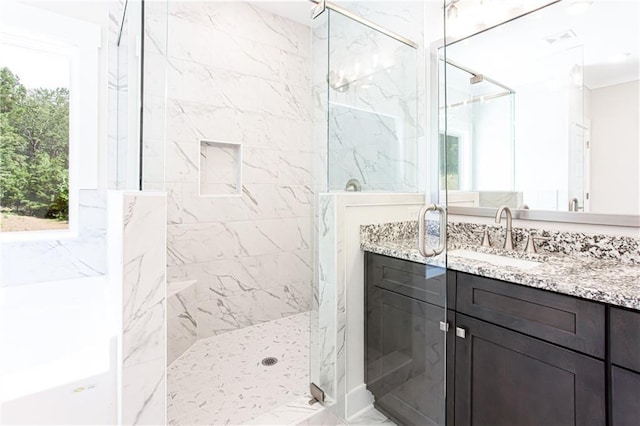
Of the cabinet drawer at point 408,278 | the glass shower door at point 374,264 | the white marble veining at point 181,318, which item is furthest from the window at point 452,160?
the white marble veining at point 181,318

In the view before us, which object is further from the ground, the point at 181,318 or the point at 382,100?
the point at 382,100

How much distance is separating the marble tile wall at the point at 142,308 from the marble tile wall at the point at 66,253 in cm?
127

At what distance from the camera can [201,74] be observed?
256 centimetres

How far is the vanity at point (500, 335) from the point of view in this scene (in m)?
0.99

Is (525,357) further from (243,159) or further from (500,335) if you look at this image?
(243,159)

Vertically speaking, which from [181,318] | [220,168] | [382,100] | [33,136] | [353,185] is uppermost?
[382,100]

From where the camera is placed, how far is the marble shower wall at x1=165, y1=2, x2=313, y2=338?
8.20 ft

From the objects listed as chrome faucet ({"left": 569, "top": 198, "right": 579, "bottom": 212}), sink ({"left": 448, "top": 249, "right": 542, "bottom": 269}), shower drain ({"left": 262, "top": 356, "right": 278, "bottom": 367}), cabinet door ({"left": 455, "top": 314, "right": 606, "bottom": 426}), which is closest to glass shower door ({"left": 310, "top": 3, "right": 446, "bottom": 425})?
cabinet door ({"left": 455, "top": 314, "right": 606, "bottom": 426})

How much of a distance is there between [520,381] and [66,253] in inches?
105

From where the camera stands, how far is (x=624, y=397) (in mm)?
942

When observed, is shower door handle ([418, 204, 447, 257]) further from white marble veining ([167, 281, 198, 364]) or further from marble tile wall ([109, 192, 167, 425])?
white marble veining ([167, 281, 198, 364])

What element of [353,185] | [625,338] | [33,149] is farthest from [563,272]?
[33,149]

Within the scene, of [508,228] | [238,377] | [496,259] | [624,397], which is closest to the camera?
[624,397]

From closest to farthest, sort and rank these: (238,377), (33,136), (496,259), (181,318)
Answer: (496,259) < (238,377) < (33,136) < (181,318)
